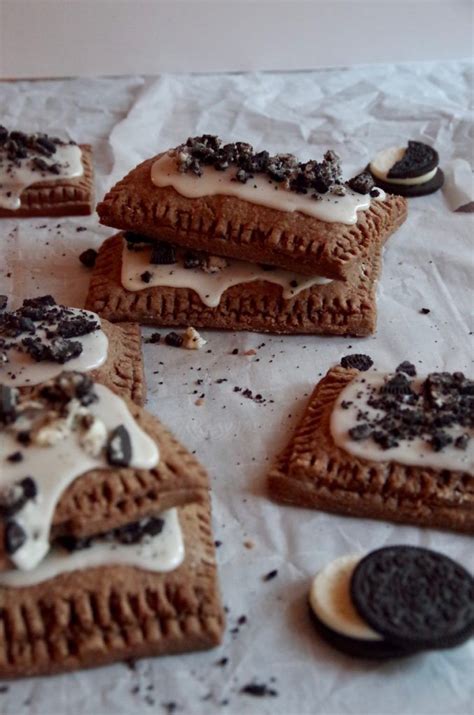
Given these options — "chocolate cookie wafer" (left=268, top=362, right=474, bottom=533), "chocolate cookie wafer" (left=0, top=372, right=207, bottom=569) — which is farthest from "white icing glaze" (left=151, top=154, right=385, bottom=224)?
"chocolate cookie wafer" (left=0, top=372, right=207, bottom=569)

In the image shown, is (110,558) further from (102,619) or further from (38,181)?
(38,181)

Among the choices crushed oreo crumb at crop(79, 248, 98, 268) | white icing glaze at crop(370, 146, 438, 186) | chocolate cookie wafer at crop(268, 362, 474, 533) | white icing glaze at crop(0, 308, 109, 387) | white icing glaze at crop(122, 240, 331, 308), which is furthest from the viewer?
white icing glaze at crop(370, 146, 438, 186)

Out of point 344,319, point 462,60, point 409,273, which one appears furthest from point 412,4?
point 344,319

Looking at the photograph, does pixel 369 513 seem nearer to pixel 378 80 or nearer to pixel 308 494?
pixel 308 494

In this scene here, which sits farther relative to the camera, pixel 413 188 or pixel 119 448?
pixel 413 188

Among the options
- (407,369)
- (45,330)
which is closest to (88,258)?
(45,330)

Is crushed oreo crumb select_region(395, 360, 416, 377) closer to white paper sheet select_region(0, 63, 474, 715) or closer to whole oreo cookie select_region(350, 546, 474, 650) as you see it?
white paper sheet select_region(0, 63, 474, 715)

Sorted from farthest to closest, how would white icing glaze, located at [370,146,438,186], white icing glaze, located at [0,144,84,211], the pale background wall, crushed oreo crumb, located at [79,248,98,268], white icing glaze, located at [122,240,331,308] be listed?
the pale background wall < white icing glaze, located at [370,146,438,186] < white icing glaze, located at [0,144,84,211] < crushed oreo crumb, located at [79,248,98,268] < white icing glaze, located at [122,240,331,308]
